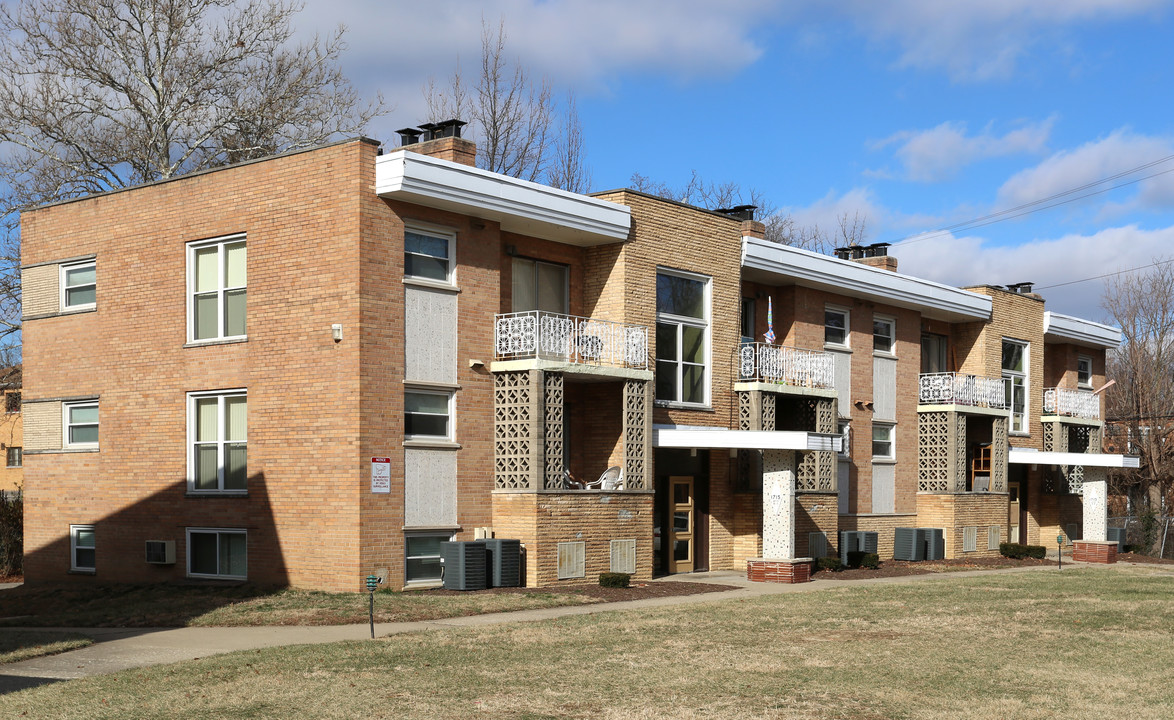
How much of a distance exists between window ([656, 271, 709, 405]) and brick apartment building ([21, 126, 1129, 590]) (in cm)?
7

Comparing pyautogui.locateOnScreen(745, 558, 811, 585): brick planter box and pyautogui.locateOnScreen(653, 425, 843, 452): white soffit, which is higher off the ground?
pyautogui.locateOnScreen(653, 425, 843, 452): white soffit

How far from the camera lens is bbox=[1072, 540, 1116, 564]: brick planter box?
3659 cm

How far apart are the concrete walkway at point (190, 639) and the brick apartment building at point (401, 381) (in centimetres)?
242

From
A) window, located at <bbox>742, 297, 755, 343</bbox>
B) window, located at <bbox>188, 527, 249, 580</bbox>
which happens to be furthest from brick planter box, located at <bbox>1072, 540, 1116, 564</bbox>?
window, located at <bbox>188, 527, 249, 580</bbox>

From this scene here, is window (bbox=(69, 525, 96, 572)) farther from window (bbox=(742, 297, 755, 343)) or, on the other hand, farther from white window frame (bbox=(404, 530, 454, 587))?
window (bbox=(742, 297, 755, 343))

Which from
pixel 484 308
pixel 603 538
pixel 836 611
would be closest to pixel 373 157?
pixel 484 308

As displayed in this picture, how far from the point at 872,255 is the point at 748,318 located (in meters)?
8.14

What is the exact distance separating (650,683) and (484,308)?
476 inches

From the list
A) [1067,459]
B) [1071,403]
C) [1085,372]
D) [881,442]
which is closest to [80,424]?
[881,442]

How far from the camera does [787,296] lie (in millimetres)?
31922

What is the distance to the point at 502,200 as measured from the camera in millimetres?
23219

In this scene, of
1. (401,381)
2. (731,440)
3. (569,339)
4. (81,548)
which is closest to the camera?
(401,381)

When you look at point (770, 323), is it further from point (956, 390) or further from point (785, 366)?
point (956, 390)

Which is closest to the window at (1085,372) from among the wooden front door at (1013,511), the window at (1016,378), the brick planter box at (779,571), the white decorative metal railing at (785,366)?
the window at (1016,378)
